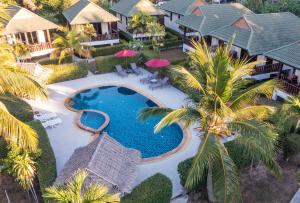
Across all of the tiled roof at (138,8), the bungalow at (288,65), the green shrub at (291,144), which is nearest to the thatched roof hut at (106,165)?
the green shrub at (291,144)

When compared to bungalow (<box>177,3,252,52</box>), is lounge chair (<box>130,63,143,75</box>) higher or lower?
lower

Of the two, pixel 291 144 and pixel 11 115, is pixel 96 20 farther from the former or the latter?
pixel 291 144

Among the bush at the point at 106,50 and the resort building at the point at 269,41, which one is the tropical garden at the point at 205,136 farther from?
the bush at the point at 106,50

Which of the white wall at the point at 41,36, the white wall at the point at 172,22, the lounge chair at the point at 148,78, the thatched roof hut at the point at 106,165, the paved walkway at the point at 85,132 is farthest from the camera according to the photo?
the white wall at the point at 172,22

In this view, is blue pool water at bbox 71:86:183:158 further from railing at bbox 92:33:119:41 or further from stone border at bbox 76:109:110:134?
railing at bbox 92:33:119:41

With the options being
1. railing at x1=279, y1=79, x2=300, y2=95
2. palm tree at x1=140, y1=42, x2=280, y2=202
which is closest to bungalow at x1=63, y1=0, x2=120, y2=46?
Answer: railing at x1=279, y1=79, x2=300, y2=95

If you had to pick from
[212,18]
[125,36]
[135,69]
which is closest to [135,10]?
[125,36]

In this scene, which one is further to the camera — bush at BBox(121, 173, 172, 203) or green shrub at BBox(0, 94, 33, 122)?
green shrub at BBox(0, 94, 33, 122)
